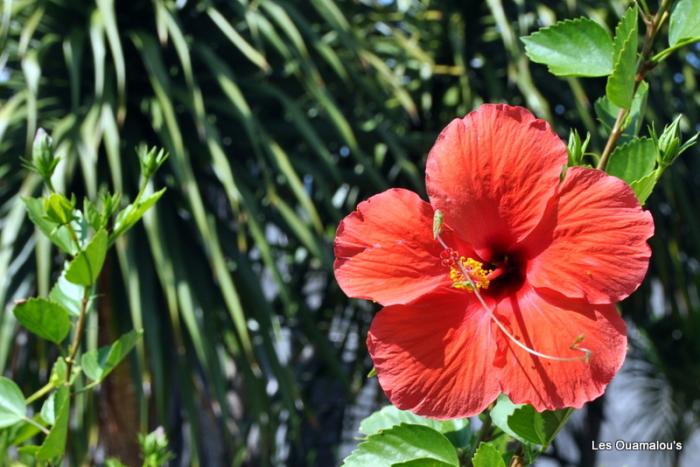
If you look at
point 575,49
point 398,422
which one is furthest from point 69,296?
point 575,49

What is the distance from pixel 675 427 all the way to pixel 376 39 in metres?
1.89

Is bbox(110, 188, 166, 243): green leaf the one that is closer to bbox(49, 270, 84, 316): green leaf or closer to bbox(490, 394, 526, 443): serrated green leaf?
bbox(49, 270, 84, 316): green leaf

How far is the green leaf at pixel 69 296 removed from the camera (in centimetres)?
56

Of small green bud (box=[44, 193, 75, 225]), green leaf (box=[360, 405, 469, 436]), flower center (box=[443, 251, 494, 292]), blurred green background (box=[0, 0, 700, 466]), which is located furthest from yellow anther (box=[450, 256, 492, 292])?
blurred green background (box=[0, 0, 700, 466])

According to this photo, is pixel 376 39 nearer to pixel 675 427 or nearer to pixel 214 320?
pixel 214 320

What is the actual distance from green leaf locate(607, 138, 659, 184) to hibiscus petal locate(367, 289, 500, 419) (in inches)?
3.5

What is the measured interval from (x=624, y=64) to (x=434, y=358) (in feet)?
0.49

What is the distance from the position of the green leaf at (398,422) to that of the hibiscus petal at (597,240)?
12 cm

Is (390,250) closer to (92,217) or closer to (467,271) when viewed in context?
(467,271)

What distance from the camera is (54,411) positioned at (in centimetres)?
52

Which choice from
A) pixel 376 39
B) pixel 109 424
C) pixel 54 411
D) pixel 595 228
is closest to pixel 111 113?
pixel 109 424

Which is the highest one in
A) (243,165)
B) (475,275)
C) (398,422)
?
(475,275)

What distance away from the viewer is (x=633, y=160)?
0.44 meters

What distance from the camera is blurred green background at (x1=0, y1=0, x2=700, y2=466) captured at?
1.98 m
